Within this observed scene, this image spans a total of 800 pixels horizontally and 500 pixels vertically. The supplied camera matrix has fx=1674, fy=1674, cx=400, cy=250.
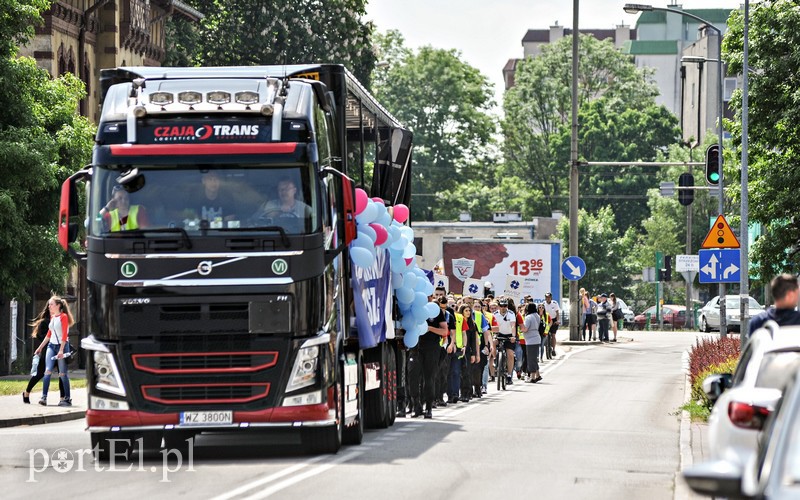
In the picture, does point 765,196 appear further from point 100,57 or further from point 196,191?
point 196,191

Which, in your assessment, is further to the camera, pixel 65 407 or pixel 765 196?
pixel 765 196

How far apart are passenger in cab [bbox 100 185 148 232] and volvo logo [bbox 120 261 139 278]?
1.07ft

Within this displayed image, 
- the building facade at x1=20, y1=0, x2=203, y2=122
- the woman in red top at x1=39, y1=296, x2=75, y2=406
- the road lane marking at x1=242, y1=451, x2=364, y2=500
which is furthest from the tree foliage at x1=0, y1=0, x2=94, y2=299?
the road lane marking at x1=242, y1=451, x2=364, y2=500

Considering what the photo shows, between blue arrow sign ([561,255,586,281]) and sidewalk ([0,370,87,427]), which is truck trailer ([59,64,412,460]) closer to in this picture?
sidewalk ([0,370,87,427])

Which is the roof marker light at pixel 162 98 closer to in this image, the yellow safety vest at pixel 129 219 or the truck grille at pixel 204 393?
the yellow safety vest at pixel 129 219

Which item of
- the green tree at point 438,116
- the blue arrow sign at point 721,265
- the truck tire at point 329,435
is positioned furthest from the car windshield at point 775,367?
the green tree at point 438,116

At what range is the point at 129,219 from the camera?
1531 cm

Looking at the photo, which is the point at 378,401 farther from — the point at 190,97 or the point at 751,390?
the point at 751,390

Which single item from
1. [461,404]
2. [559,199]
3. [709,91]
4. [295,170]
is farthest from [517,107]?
[295,170]

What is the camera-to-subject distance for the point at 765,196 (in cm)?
3953

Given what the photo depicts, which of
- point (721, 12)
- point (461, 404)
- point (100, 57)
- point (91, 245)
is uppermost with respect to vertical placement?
point (721, 12)

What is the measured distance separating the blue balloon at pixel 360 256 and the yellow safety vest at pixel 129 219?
2938mm

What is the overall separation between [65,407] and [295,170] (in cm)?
1106

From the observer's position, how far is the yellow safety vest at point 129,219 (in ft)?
50.1
